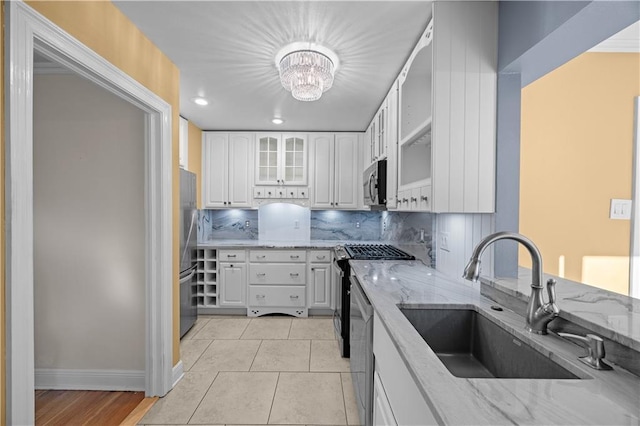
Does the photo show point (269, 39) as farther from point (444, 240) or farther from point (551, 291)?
point (551, 291)

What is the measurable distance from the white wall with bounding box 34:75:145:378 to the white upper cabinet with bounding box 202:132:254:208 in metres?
1.91

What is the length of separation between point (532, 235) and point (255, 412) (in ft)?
7.44

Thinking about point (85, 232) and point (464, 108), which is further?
point (85, 232)

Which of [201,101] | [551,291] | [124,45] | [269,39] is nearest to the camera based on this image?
[551,291]

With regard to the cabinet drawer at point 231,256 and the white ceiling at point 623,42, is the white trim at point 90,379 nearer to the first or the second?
the cabinet drawer at point 231,256

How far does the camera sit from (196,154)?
166 inches

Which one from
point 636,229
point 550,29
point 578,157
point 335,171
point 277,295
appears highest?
point 550,29

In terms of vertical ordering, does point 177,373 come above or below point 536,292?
below

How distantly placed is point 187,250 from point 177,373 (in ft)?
4.37

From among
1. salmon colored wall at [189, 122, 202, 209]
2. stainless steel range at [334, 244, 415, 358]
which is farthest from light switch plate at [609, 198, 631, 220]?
salmon colored wall at [189, 122, 202, 209]

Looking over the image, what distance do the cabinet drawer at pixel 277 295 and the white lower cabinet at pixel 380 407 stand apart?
2.49m

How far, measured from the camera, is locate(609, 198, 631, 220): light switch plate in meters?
2.19

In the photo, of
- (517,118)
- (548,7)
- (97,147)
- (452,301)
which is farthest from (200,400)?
(548,7)

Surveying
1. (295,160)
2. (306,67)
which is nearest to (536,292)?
(306,67)
